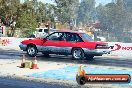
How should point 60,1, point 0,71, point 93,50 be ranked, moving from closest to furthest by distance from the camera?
point 0,71 < point 93,50 < point 60,1

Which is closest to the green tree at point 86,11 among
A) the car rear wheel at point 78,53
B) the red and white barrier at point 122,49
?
the red and white barrier at point 122,49

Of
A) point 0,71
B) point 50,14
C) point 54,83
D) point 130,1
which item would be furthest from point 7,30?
point 130,1

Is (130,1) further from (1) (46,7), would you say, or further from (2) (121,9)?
(1) (46,7)

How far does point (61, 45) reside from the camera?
66.8 ft

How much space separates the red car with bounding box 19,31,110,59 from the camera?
1952 centimetres

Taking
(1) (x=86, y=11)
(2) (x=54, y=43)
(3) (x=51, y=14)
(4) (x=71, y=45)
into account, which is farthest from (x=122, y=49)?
(1) (x=86, y=11)

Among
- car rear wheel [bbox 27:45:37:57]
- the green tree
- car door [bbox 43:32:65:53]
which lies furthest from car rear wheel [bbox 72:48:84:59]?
the green tree

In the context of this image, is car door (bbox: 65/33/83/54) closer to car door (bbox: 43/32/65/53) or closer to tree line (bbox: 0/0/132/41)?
car door (bbox: 43/32/65/53)

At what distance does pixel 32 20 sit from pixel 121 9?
47281 mm

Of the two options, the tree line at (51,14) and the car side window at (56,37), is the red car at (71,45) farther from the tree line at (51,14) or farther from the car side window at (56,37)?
the tree line at (51,14)

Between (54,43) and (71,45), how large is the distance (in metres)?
1.15

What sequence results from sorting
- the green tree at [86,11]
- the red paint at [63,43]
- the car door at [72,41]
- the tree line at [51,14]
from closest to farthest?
the red paint at [63,43]
the car door at [72,41]
the tree line at [51,14]
the green tree at [86,11]

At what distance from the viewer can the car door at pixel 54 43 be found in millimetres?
20453

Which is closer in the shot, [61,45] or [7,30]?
[61,45]
